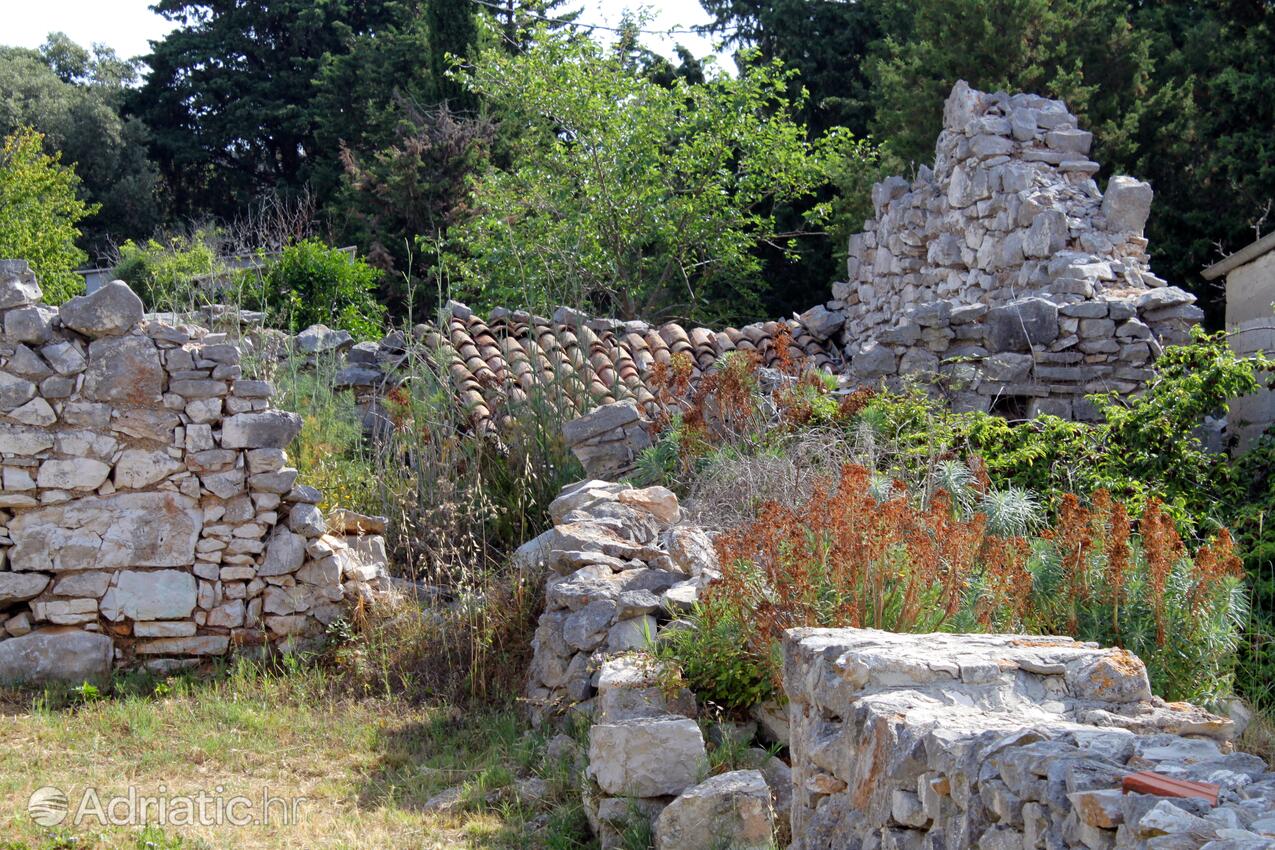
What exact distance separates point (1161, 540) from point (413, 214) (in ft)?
60.9

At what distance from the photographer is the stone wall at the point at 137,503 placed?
A: 7910 millimetres

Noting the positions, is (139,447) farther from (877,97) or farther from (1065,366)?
(877,97)

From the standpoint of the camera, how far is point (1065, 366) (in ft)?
31.9

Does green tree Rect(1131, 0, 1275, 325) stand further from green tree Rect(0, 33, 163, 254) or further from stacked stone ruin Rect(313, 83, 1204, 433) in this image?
green tree Rect(0, 33, 163, 254)

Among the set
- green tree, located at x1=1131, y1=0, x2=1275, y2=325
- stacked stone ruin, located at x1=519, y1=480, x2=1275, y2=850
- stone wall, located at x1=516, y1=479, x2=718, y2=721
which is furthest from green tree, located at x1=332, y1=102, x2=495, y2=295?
stacked stone ruin, located at x1=519, y1=480, x2=1275, y2=850

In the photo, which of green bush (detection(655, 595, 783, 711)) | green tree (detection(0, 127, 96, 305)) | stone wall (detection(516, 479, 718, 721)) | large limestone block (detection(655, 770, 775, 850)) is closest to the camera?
large limestone block (detection(655, 770, 775, 850))

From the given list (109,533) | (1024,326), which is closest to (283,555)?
(109,533)

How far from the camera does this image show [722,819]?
4.67 meters

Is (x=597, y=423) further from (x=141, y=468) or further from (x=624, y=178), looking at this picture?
(x=624, y=178)

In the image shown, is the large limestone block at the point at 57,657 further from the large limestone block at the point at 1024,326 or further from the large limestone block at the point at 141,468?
the large limestone block at the point at 1024,326

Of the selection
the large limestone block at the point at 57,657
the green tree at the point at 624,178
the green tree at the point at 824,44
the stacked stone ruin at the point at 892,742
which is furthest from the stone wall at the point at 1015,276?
the green tree at the point at 824,44

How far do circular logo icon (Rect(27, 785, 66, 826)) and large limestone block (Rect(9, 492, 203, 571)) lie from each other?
7.19 feet

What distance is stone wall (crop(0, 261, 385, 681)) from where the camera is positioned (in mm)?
7910

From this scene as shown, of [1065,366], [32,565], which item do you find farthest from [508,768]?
[1065,366]
